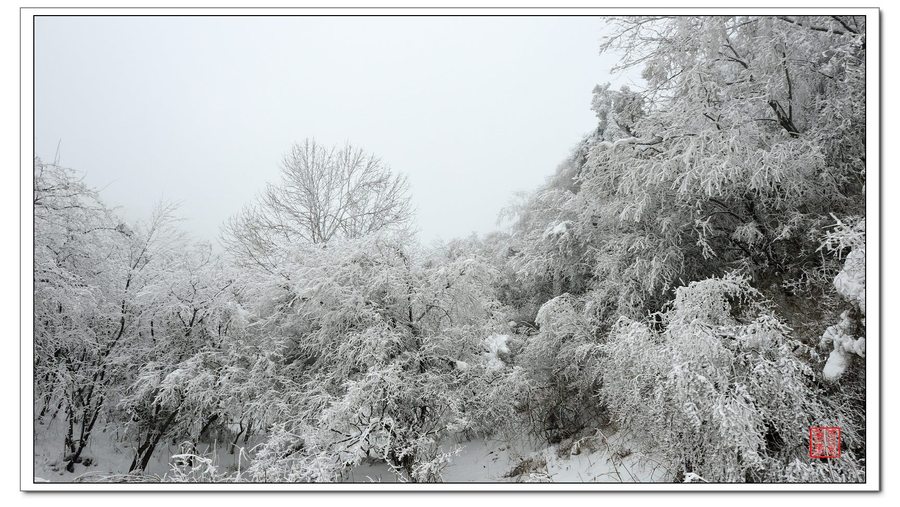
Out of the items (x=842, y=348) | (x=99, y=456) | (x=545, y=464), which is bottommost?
(x=545, y=464)

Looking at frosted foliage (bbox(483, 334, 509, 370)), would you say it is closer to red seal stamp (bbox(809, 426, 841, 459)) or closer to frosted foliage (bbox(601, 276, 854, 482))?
frosted foliage (bbox(601, 276, 854, 482))

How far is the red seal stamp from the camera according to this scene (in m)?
3.02

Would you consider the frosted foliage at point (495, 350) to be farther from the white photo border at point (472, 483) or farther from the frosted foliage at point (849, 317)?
the frosted foliage at point (849, 317)

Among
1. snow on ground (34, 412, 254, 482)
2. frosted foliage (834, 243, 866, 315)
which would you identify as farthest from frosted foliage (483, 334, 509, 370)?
frosted foliage (834, 243, 866, 315)

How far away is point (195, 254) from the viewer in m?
5.67

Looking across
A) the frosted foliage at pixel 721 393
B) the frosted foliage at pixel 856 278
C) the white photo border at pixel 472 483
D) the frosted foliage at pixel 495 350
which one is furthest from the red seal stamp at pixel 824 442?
the frosted foliage at pixel 495 350

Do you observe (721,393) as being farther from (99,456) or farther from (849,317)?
(99,456)

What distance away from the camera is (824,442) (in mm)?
3039

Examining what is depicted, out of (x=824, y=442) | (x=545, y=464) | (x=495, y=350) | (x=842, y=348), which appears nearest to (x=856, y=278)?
(x=842, y=348)

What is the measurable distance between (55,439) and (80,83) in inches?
142

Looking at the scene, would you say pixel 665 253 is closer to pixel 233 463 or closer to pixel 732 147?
pixel 732 147

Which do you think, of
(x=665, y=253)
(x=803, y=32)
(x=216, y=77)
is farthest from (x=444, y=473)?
(x=803, y=32)

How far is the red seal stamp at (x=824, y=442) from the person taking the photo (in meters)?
3.02

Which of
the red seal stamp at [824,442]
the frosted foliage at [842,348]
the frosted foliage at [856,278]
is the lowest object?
the red seal stamp at [824,442]
